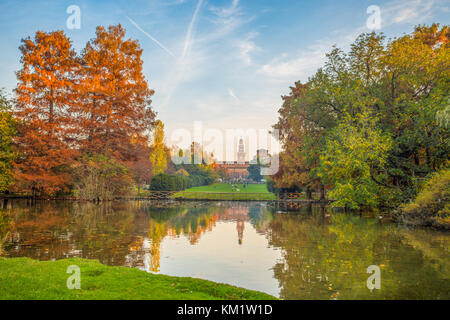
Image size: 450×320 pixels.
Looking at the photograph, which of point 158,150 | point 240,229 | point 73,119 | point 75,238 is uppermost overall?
point 73,119

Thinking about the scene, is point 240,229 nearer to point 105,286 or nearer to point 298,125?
point 105,286

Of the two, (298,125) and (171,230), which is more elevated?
(298,125)

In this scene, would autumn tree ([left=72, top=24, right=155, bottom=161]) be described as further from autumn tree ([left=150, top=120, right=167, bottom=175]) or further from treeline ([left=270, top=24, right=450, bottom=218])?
treeline ([left=270, top=24, right=450, bottom=218])

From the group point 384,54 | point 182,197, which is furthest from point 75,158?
point 384,54

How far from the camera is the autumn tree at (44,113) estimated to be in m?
29.6

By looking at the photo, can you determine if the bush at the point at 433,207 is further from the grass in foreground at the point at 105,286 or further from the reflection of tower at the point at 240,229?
the grass in foreground at the point at 105,286

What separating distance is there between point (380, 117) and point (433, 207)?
305 inches

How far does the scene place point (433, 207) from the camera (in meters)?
15.7

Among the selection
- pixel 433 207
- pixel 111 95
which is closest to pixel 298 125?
pixel 433 207

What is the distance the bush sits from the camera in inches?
585

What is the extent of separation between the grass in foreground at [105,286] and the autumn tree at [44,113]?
2524 centimetres
